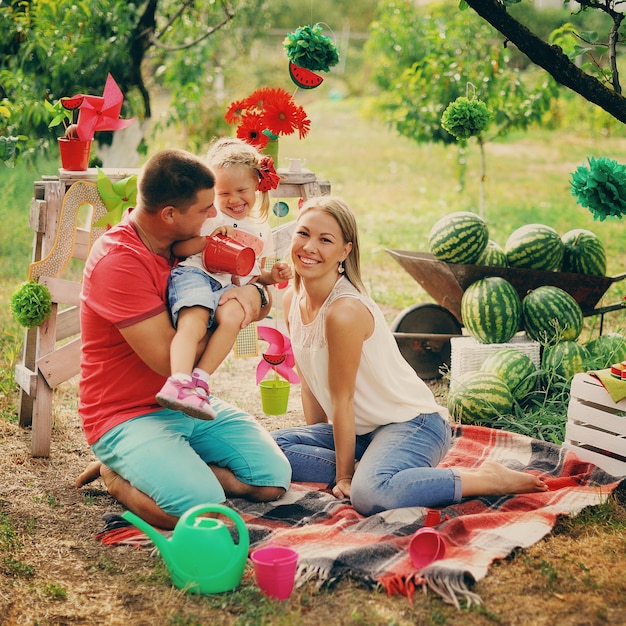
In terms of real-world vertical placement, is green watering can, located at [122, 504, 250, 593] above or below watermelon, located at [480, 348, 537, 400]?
below

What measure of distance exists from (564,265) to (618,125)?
933cm

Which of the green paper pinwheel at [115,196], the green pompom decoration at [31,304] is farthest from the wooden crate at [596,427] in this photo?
the green pompom decoration at [31,304]

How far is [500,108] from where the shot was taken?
6.64m

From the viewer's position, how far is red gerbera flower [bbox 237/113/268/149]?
4.10m

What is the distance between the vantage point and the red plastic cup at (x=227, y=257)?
3.19 metres

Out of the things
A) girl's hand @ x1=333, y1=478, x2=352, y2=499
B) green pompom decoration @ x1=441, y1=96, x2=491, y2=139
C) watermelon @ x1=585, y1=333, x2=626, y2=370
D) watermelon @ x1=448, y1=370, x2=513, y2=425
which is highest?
green pompom decoration @ x1=441, y1=96, x2=491, y2=139

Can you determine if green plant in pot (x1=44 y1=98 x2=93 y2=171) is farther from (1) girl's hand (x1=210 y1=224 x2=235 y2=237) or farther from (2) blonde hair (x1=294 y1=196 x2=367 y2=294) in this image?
(2) blonde hair (x1=294 y1=196 x2=367 y2=294)

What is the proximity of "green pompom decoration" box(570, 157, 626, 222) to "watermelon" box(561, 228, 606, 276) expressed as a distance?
3.19 ft

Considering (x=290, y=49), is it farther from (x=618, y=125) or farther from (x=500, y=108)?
→ (x=618, y=125)

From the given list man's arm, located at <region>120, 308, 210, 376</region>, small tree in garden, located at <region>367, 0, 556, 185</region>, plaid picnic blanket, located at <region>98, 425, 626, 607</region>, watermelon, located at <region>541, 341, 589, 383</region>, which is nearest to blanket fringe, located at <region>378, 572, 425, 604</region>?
plaid picnic blanket, located at <region>98, 425, 626, 607</region>

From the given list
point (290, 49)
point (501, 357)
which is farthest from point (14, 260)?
point (501, 357)

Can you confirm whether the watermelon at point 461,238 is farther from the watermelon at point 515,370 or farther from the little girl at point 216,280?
the little girl at point 216,280

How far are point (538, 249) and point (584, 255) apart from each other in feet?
0.95

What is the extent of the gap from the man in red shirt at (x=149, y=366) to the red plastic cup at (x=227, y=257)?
0.29 feet
